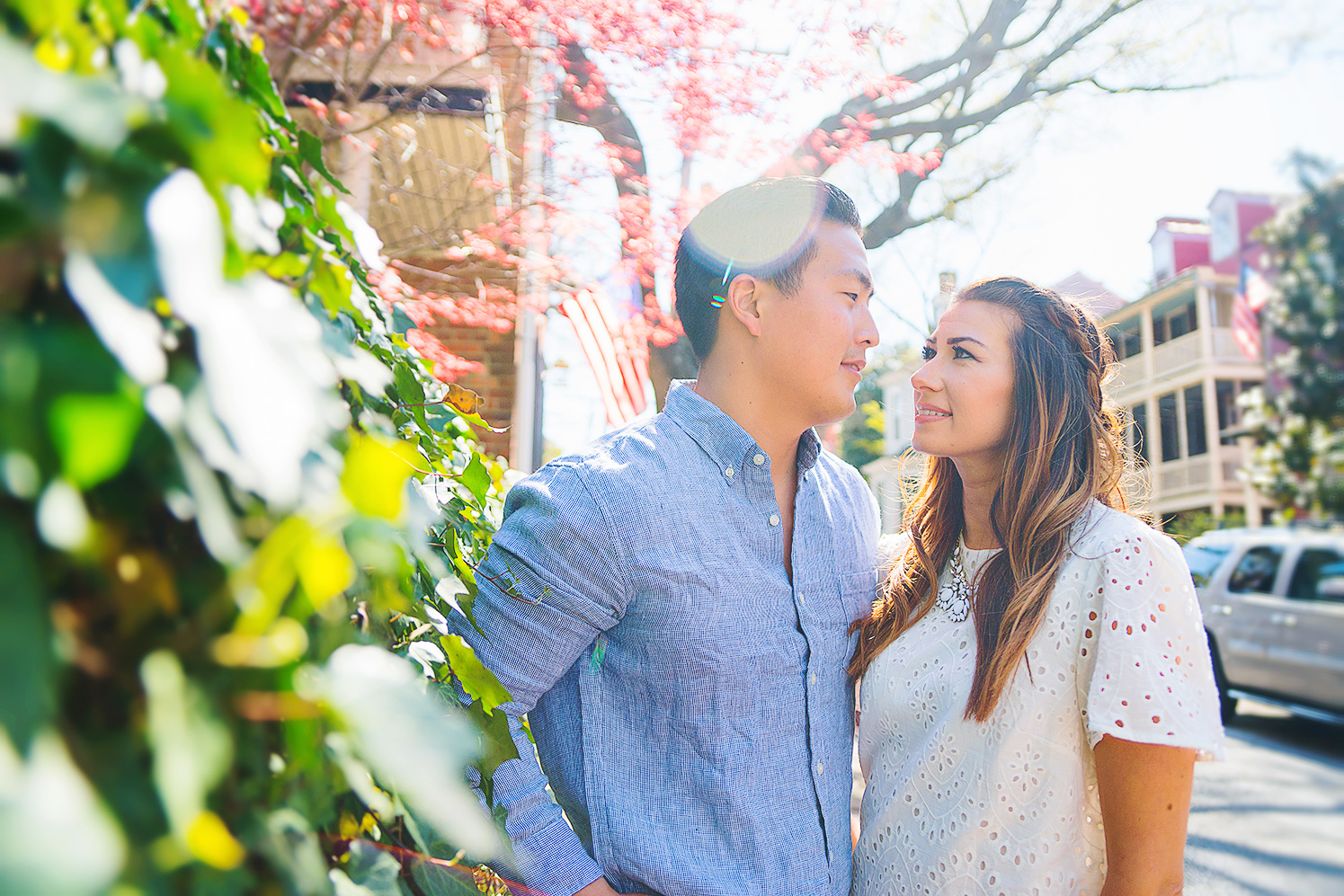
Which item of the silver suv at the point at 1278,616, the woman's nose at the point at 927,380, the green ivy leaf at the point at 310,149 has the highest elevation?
the woman's nose at the point at 927,380

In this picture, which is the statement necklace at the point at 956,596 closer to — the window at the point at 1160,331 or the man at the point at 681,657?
the man at the point at 681,657

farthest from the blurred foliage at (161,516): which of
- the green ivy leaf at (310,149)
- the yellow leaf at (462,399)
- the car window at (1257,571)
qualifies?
the car window at (1257,571)

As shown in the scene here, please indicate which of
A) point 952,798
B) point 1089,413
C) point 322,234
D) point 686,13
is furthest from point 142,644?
point 686,13

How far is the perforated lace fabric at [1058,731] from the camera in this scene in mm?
1675

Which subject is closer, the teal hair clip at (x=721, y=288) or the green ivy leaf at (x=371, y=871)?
the green ivy leaf at (x=371, y=871)

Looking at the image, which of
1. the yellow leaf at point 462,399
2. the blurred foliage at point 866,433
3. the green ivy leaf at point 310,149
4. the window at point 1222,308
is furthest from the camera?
the blurred foliage at point 866,433

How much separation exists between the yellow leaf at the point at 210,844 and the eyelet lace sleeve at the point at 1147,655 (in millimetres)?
1670

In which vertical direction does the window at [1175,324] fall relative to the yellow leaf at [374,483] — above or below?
above

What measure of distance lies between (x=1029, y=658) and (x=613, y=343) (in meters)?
4.59

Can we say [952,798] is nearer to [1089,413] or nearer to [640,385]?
[1089,413]

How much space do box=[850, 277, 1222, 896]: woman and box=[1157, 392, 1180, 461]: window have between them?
92.1ft

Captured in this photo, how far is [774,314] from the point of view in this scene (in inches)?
81.6

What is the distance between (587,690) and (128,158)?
1.49 m

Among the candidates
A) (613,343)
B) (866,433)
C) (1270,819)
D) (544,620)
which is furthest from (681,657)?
(866,433)
